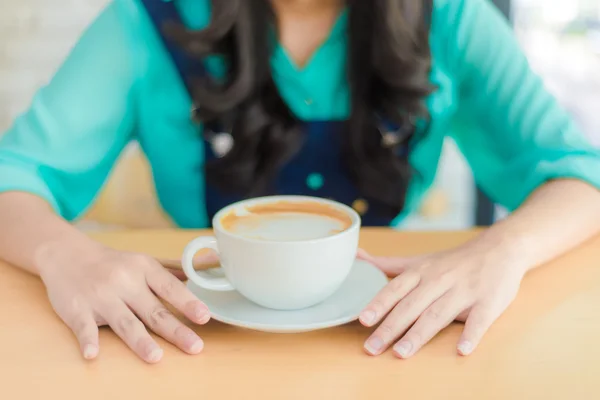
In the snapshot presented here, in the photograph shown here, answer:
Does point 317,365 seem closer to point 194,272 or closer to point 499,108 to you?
point 194,272

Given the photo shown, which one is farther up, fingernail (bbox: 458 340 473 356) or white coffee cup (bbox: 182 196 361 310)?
white coffee cup (bbox: 182 196 361 310)

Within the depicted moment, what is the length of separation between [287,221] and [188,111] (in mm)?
545

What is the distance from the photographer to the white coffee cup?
50 centimetres

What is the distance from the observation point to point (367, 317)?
52cm

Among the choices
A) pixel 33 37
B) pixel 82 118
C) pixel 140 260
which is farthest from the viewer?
pixel 33 37

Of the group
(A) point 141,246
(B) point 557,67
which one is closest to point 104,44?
(A) point 141,246

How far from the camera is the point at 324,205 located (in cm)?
60

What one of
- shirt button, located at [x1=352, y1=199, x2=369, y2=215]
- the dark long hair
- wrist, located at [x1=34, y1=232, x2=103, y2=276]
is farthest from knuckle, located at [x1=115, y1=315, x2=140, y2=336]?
shirt button, located at [x1=352, y1=199, x2=369, y2=215]

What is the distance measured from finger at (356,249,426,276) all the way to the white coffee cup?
0.10 m

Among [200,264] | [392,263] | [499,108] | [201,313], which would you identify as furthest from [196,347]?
[499,108]

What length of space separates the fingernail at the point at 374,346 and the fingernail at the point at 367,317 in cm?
1

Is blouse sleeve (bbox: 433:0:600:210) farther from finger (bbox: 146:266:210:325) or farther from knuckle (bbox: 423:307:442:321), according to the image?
finger (bbox: 146:266:210:325)

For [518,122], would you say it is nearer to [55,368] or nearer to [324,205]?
[324,205]

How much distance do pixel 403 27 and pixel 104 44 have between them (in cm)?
48
